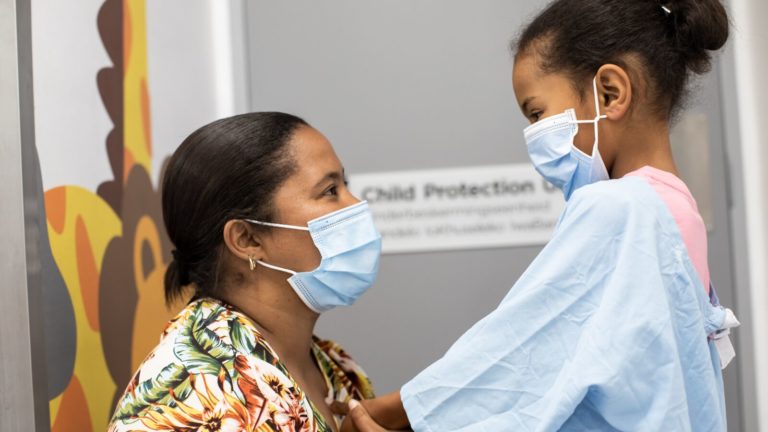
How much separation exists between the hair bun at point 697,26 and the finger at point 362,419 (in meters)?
0.71

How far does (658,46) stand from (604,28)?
82 mm

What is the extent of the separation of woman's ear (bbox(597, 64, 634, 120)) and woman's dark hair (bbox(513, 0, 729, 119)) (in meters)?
0.02

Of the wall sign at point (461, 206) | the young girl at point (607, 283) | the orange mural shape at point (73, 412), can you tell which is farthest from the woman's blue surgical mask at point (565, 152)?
the wall sign at point (461, 206)

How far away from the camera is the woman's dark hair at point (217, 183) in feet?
4.30

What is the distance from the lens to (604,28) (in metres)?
1.20

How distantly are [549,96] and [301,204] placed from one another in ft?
1.43

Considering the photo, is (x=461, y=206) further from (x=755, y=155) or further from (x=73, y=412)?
(x=73, y=412)

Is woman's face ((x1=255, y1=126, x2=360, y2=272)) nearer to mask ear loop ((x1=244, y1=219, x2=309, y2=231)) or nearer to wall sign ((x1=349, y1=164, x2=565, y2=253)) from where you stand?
mask ear loop ((x1=244, y1=219, x2=309, y2=231))

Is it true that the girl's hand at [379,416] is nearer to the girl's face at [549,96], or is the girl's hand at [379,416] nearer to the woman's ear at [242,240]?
the woman's ear at [242,240]

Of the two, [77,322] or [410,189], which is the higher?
[410,189]

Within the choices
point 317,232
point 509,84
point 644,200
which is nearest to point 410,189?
point 509,84

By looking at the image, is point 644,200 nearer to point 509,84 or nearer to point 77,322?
point 77,322

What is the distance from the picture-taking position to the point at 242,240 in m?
1.34

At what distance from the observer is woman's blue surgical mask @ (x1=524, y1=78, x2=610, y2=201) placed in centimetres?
123
